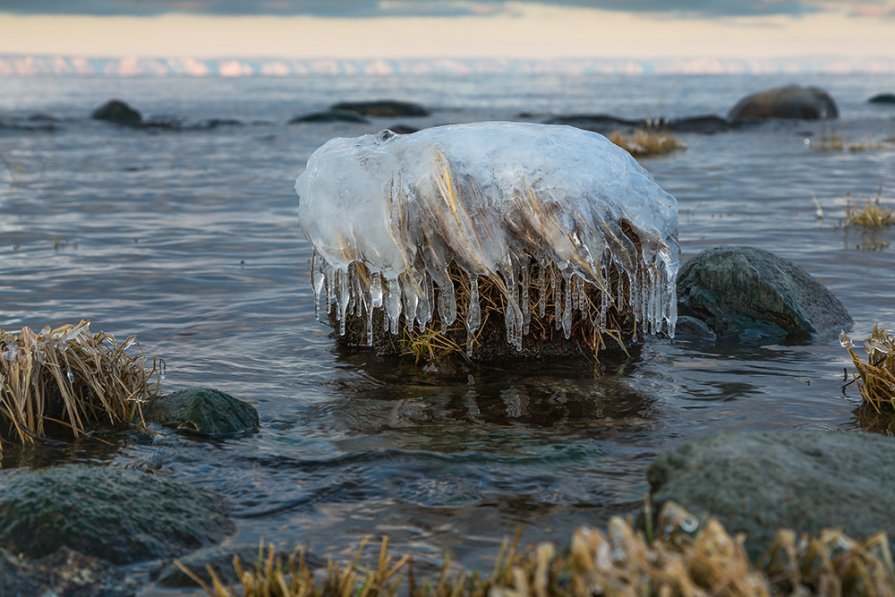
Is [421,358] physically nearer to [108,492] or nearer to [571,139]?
[571,139]

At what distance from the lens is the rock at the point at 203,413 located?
270 inches

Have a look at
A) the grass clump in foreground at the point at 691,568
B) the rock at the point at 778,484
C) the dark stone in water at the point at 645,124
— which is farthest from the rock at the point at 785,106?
the grass clump in foreground at the point at 691,568

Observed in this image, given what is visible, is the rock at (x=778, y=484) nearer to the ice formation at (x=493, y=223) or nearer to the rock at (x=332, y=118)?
the ice formation at (x=493, y=223)

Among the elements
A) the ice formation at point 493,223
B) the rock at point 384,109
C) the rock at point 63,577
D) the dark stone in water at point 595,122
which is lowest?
the rock at point 63,577

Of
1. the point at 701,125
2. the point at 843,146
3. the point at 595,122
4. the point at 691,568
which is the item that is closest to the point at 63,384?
the point at 691,568

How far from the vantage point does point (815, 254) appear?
12.9 meters

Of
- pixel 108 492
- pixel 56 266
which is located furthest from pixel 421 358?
pixel 56 266

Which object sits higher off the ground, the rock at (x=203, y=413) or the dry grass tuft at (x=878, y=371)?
the dry grass tuft at (x=878, y=371)

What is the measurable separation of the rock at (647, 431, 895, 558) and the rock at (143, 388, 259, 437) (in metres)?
3.26

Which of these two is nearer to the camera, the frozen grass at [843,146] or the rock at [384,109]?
the frozen grass at [843,146]

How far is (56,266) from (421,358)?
606 cm

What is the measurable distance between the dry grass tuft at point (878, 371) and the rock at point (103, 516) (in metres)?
4.40

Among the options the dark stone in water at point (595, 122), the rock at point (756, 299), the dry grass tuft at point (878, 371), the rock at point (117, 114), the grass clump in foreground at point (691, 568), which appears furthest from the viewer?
the rock at point (117, 114)

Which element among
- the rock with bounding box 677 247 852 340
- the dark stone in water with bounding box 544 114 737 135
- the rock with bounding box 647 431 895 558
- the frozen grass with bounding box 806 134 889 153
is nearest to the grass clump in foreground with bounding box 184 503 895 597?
the rock with bounding box 647 431 895 558
